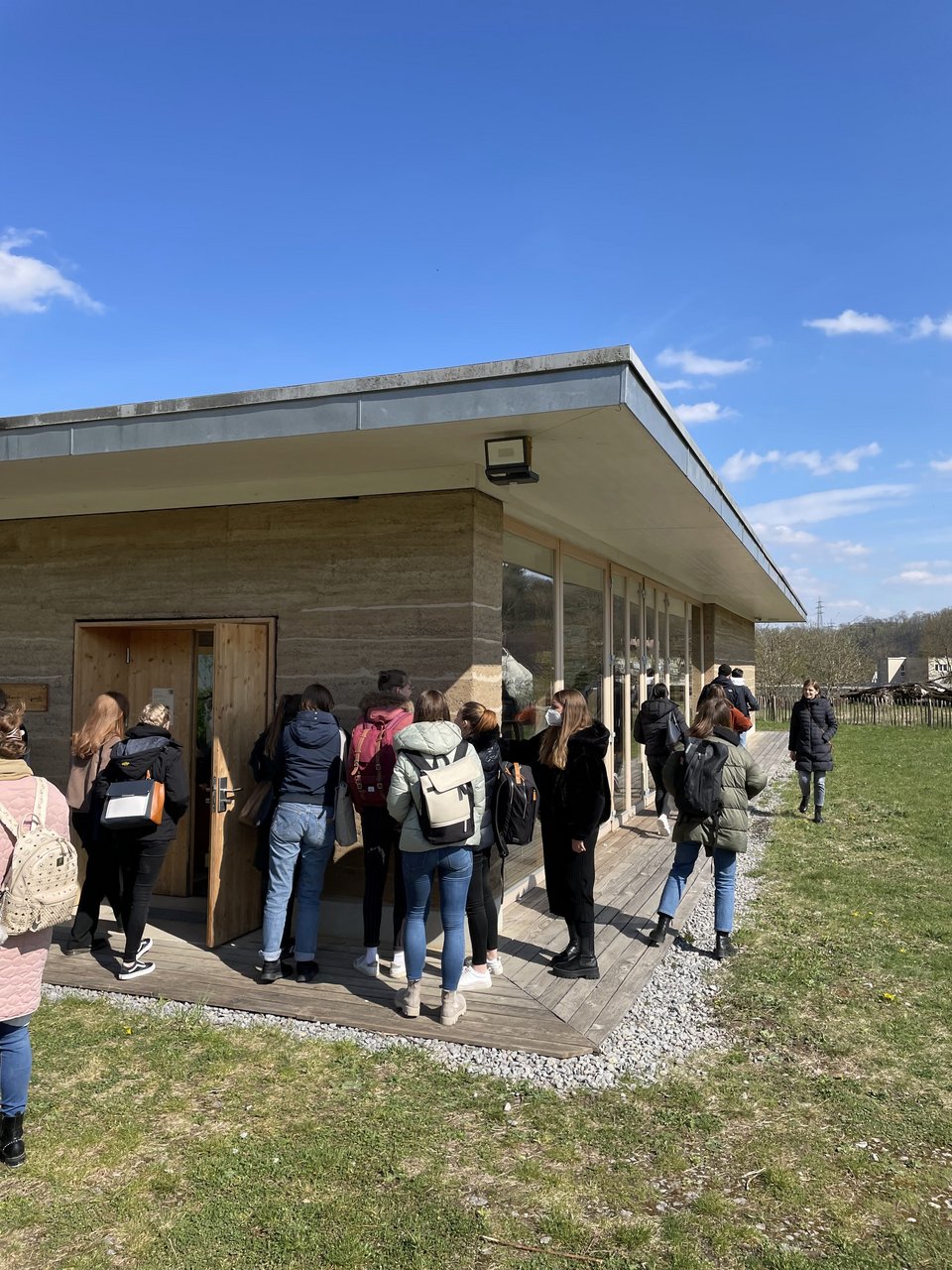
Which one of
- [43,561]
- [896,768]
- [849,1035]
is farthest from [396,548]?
[896,768]

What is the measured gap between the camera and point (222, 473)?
567 cm

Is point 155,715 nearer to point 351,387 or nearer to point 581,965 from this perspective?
point 351,387

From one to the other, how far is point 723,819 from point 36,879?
3930 mm

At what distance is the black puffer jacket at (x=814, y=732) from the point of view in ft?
34.3

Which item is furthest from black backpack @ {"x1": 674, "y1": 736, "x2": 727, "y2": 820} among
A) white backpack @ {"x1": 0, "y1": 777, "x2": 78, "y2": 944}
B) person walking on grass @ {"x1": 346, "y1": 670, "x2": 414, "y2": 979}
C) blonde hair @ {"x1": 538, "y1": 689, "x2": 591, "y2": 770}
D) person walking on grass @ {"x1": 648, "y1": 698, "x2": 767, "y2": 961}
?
white backpack @ {"x1": 0, "y1": 777, "x2": 78, "y2": 944}

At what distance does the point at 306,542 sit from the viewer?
606 centimetres

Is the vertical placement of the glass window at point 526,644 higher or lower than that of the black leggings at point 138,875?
higher

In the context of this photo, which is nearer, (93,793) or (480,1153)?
(480,1153)

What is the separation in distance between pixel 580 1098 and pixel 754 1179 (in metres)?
0.82

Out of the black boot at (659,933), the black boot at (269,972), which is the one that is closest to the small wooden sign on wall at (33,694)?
the black boot at (269,972)

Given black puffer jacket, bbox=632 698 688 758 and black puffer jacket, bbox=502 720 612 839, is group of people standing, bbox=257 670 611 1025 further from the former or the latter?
black puffer jacket, bbox=632 698 688 758

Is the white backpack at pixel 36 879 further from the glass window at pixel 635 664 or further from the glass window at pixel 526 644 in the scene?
the glass window at pixel 635 664

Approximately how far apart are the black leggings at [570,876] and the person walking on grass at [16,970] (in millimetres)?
2749

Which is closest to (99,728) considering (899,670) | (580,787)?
(580,787)
